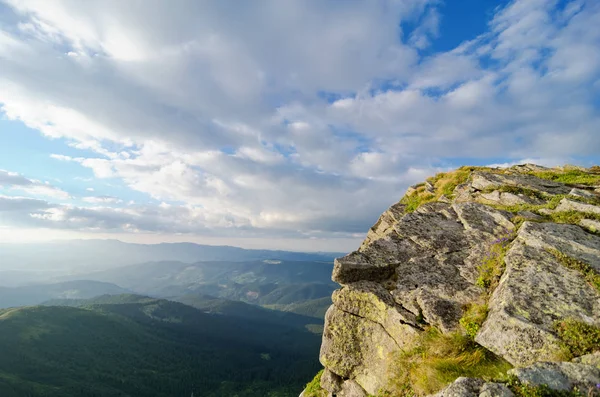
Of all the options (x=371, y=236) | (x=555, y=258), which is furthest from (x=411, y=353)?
(x=371, y=236)

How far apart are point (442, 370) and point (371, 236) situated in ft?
69.4

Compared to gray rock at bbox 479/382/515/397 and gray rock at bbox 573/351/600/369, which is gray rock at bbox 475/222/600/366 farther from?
gray rock at bbox 479/382/515/397

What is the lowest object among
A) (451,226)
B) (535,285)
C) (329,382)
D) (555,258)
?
(329,382)

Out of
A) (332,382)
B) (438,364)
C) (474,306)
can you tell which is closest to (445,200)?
(474,306)

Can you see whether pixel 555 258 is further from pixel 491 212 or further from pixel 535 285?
pixel 491 212

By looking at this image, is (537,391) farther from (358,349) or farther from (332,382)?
(332,382)

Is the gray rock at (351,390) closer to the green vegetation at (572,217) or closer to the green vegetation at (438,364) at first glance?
the green vegetation at (438,364)

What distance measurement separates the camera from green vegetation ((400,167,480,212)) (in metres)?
32.2

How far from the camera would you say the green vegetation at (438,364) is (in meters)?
10.2

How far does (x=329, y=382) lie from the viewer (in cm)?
1714

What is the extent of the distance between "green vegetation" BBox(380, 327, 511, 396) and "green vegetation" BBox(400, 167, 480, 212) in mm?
20072

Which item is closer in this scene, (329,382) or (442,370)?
(442,370)

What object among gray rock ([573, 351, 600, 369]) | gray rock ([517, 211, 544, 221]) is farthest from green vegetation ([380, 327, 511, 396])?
gray rock ([517, 211, 544, 221])

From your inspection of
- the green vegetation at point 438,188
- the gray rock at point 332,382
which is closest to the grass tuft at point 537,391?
the gray rock at point 332,382
